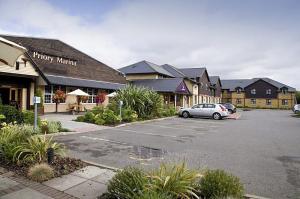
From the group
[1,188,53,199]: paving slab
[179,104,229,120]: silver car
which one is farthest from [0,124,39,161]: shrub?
[179,104,229,120]: silver car

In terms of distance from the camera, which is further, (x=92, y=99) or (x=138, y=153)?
(x=92, y=99)

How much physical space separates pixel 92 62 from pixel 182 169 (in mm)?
28583

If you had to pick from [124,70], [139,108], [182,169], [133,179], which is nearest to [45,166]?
[133,179]

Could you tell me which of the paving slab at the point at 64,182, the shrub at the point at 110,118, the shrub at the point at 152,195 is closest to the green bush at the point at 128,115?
the shrub at the point at 110,118

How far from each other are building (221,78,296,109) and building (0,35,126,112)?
4654 centimetres

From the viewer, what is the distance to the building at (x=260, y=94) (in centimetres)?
6695

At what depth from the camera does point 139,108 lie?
21141 millimetres

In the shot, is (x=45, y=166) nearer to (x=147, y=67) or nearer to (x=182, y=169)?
(x=182, y=169)

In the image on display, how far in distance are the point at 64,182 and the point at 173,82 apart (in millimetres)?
30569

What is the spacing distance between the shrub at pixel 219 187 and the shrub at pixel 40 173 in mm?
3266

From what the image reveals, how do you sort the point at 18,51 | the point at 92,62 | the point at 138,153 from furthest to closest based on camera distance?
the point at 92,62
the point at 138,153
the point at 18,51

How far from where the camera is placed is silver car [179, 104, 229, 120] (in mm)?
25219

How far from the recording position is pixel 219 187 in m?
4.55

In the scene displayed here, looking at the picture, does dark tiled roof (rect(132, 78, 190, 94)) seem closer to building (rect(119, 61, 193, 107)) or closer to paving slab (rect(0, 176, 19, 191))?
building (rect(119, 61, 193, 107))
